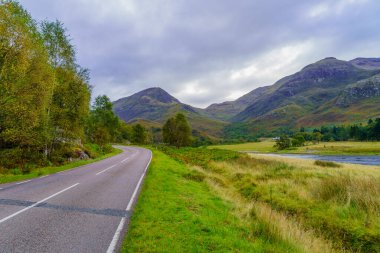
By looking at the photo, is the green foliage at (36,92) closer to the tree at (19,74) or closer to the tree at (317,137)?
the tree at (19,74)

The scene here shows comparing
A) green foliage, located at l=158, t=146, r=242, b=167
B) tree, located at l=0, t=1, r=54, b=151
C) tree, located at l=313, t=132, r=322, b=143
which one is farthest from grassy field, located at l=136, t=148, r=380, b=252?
tree, located at l=313, t=132, r=322, b=143

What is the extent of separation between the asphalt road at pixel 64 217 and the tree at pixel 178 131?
242 ft

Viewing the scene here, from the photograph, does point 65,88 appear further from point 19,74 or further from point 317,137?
point 317,137

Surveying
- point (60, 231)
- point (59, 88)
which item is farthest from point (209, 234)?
point (59, 88)

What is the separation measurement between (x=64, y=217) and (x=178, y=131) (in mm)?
79675

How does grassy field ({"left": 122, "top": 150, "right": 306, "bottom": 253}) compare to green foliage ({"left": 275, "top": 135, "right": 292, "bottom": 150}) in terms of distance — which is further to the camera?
green foliage ({"left": 275, "top": 135, "right": 292, "bottom": 150})

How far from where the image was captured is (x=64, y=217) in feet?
28.0

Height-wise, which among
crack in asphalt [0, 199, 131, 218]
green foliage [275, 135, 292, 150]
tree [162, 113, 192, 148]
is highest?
tree [162, 113, 192, 148]

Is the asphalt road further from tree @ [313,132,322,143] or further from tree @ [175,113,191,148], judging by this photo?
tree @ [313,132,322,143]

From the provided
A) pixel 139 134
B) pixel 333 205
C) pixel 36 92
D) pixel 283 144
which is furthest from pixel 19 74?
pixel 283 144

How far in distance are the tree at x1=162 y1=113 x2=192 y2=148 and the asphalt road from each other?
73.9m

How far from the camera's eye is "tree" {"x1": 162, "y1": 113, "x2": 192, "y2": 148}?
87.9 metres

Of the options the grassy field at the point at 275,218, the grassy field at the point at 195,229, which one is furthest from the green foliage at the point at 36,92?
the grassy field at the point at 195,229

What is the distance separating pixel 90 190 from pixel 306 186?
13.6 m
